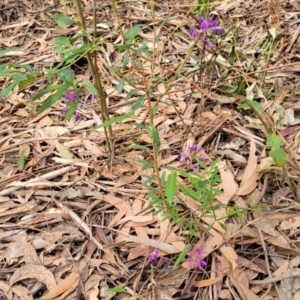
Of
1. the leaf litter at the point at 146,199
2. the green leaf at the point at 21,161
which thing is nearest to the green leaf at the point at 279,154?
Answer: the leaf litter at the point at 146,199

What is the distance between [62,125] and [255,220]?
920 millimetres

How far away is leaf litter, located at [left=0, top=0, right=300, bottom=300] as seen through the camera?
4.59 ft

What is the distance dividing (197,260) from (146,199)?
304 millimetres

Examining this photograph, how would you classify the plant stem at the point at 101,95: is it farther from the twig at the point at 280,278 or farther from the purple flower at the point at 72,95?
the twig at the point at 280,278

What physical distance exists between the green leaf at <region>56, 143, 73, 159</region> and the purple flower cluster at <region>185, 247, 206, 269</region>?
636 mm

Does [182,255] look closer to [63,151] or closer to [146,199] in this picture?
[146,199]

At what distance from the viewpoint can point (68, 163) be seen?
69.7 inches

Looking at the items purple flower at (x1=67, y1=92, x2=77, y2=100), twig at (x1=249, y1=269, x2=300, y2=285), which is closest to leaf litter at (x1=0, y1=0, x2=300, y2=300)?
twig at (x1=249, y1=269, x2=300, y2=285)

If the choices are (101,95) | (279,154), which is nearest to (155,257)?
(279,154)

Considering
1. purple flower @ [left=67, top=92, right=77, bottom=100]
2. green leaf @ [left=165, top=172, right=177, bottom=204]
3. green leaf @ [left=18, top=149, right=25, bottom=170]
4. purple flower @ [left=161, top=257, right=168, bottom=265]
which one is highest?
purple flower @ [left=67, top=92, right=77, bottom=100]

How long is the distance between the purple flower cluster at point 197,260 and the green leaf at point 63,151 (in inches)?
25.0

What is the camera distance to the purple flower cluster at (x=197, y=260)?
54.1 inches

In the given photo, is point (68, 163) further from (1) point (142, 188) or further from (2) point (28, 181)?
(1) point (142, 188)

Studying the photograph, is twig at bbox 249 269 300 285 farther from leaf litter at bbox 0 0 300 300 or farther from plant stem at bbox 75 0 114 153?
plant stem at bbox 75 0 114 153
